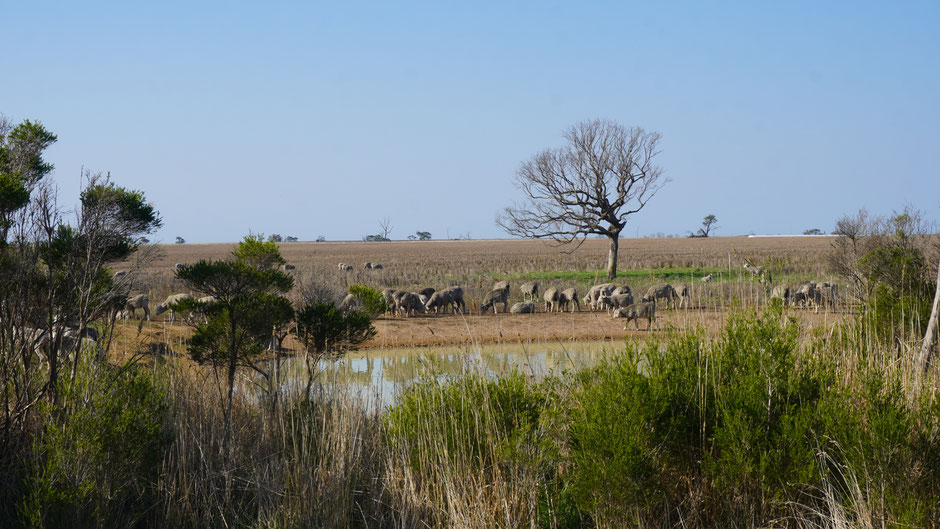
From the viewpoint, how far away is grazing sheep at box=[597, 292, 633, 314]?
2106cm

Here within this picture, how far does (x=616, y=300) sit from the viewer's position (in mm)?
21109

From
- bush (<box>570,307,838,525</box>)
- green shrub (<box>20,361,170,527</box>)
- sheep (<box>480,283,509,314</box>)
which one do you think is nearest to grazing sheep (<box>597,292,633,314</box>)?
sheep (<box>480,283,509,314</box>)

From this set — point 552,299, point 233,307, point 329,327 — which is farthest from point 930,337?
point 552,299

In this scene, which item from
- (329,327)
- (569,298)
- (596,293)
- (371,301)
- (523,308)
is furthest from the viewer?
(596,293)

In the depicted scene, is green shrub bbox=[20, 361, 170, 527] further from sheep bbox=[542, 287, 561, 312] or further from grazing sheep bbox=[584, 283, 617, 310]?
grazing sheep bbox=[584, 283, 617, 310]

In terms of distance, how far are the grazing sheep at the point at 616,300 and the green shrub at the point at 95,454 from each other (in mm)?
15948

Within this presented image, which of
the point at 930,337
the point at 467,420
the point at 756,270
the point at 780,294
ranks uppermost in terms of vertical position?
the point at 756,270

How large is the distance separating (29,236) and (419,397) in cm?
347

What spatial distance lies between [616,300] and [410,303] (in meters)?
5.59

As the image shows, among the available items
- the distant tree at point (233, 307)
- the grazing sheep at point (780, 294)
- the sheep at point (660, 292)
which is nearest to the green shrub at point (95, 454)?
the distant tree at point (233, 307)

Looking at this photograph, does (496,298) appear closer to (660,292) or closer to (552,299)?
(552,299)

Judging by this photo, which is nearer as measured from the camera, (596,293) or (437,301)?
(437,301)

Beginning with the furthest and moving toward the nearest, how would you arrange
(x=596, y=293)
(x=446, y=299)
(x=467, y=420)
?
(x=596, y=293) → (x=446, y=299) → (x=467, y=420)

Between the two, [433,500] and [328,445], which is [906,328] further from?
[328,445]
